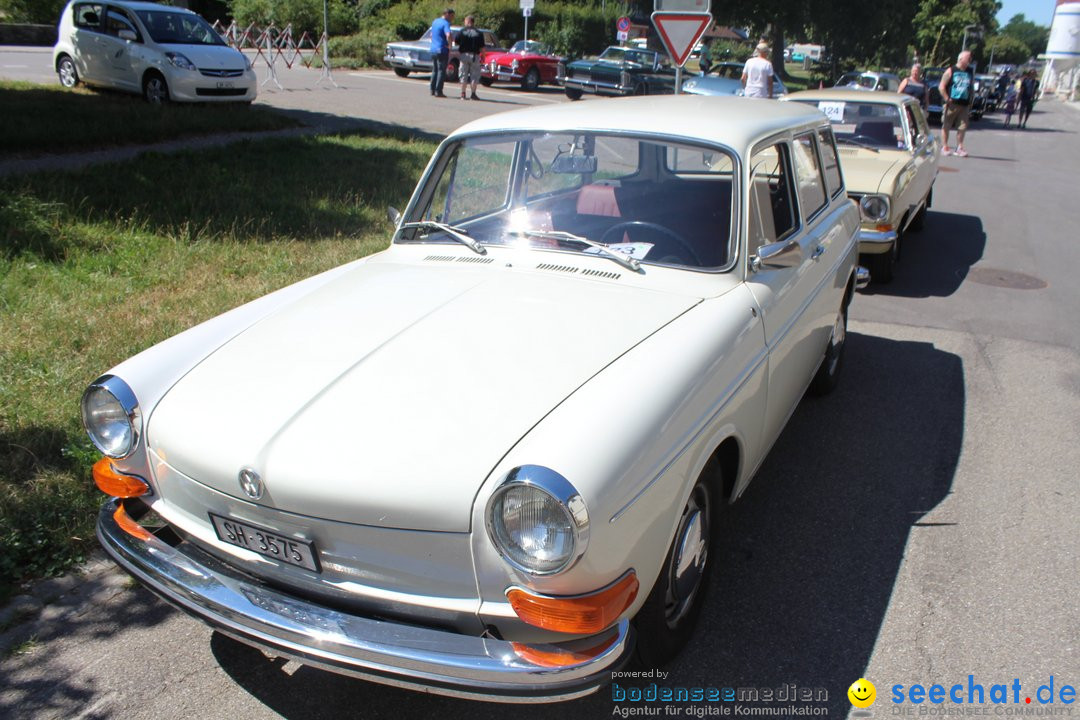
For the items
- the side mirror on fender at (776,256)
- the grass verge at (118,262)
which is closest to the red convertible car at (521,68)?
the grass verge at (118,262)

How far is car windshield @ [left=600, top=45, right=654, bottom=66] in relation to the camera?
24125 millimetres

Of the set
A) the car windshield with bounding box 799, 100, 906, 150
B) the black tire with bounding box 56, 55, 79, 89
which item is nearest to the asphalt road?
the car windshield with bounding box 799, 100, 906, 150

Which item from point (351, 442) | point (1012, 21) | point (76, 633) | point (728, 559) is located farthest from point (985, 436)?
point (1012, 21)

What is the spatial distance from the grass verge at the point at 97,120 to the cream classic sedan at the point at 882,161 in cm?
761

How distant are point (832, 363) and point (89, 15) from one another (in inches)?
551

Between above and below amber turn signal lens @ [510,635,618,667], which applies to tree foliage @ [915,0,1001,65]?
above

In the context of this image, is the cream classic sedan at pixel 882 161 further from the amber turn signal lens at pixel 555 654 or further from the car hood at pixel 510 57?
the car hood at pixel 510 57

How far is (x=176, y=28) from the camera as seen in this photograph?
1377 cm

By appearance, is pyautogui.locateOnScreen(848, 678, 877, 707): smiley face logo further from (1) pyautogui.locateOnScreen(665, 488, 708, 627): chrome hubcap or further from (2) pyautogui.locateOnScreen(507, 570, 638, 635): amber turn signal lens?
(2) pyautogui.locateOnScreen(507, 570, 638, 635): amber turn signal lens

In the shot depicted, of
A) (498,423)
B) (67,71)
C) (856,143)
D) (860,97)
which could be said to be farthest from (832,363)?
(67,71)

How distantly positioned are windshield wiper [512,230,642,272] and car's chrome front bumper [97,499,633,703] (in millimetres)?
1577

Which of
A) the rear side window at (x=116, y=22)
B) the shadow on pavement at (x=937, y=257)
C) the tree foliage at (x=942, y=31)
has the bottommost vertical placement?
the shadow on pavement at (x=937, y=257)

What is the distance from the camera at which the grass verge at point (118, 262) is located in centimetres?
373

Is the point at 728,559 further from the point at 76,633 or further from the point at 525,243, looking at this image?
the point at 76,633
